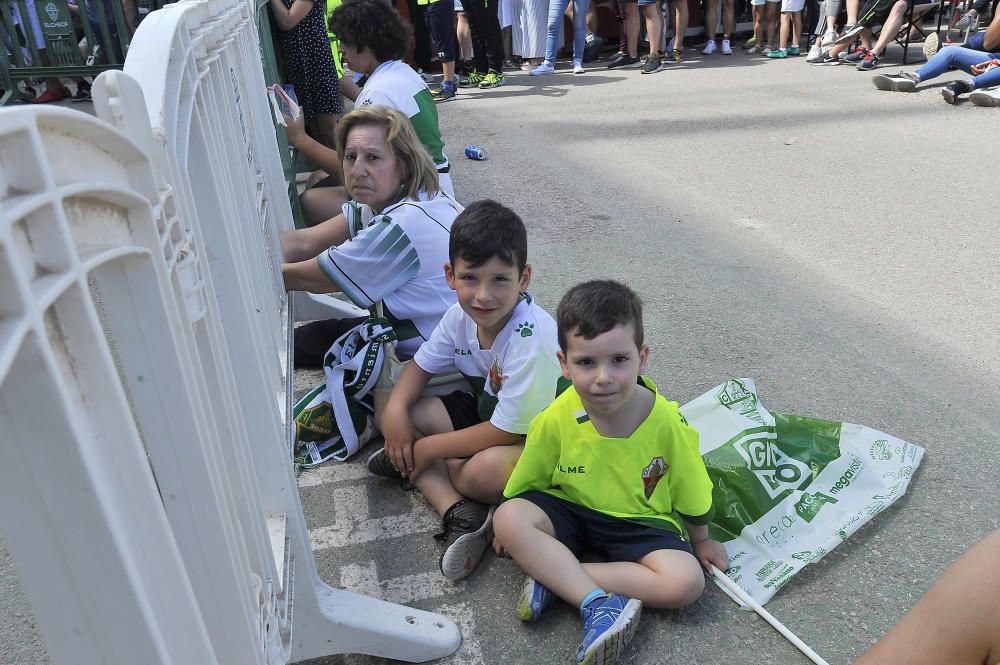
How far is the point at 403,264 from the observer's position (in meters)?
2.85

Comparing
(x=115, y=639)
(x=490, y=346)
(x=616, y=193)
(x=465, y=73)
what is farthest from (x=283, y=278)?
(x=465, y=73)

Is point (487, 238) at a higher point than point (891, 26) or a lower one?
higher

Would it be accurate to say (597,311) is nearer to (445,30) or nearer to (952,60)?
(952,60)

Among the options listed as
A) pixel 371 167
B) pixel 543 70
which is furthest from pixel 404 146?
pixel 543 70

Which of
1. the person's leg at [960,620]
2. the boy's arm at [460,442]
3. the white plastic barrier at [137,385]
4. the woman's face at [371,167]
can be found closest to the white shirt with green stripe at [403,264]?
the woman's face at [371,167]

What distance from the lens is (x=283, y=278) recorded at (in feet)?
9.98

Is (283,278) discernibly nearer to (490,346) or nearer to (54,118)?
(490,346)

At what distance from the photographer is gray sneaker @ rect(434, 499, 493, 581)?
227 cm

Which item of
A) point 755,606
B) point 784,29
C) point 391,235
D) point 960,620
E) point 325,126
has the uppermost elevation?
point 391,235

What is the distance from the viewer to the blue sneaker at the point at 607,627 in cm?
190

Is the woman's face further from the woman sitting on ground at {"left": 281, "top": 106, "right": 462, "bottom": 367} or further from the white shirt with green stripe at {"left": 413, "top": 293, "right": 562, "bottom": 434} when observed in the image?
the white shirt with green stripe at {"left": 413, "top": 293, "right": 562, "bottom": 434}

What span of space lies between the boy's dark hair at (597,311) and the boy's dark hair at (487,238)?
1.01 feet

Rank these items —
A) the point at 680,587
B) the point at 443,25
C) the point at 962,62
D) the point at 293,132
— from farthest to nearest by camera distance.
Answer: the point at 443,25 < the point at 962,62 < the point at 293,132 < the point at 680,587

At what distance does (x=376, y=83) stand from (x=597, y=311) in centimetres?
274
